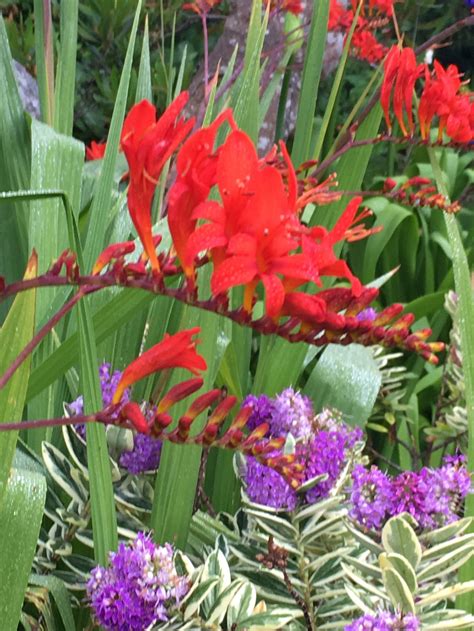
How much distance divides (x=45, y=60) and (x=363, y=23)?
907mm

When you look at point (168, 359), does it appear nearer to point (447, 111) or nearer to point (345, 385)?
point (345, 385)

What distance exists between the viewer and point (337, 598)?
2.38 feet

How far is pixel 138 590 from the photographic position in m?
0.61

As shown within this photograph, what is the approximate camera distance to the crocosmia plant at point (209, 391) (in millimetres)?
530

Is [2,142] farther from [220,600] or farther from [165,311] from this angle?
[220,600]

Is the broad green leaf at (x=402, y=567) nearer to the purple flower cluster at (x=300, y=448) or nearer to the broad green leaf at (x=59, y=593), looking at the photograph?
the purple flower cluster at (x=300, y=448)

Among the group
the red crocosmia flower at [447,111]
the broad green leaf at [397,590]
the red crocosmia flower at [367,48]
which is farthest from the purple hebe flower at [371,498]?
the red crocosmia flower at [367,48]

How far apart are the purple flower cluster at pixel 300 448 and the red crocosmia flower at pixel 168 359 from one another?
0.64 ft

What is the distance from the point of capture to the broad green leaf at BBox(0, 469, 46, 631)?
607 millimetres

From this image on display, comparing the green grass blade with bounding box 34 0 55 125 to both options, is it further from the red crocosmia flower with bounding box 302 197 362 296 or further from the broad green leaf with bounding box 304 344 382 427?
the red crocosmia flower with bounding box 302 197 362 296

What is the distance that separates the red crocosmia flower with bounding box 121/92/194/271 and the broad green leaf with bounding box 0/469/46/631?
0.21m

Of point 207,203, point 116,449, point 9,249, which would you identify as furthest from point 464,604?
point 9,249

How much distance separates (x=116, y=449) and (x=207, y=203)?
333mm

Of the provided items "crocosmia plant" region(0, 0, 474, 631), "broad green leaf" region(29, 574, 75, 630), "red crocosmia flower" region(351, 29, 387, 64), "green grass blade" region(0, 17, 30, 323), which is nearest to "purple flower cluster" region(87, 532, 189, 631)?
"crocosmia plant" region(0, 0, 474, 631)
